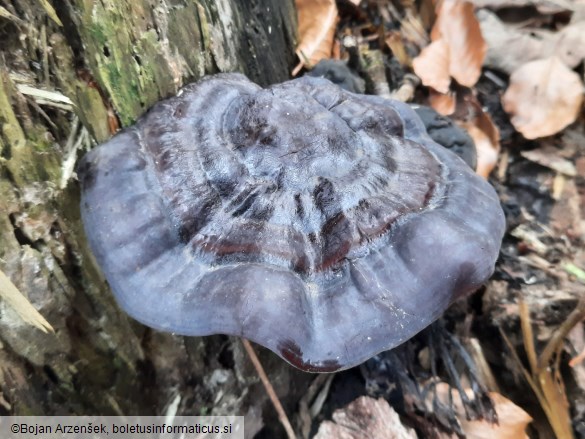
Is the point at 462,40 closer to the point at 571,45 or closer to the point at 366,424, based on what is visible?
the point at 571,45

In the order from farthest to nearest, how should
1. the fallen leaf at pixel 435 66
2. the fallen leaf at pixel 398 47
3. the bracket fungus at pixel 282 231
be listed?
the fallen leaf at pixel 398 47 → the fallen leaf at pixel 435 66 → the bracket fungus at pixel 282 231

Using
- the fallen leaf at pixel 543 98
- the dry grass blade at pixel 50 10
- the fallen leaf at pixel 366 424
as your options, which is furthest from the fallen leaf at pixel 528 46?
the dry grass blade at pixel 50 10

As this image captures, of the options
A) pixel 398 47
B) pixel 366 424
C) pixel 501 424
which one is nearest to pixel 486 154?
pixel 398 47

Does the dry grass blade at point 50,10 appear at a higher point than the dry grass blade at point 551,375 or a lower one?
higher

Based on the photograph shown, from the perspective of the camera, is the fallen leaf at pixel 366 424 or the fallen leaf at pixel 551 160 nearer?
the fallen leaf at pixel 366 424

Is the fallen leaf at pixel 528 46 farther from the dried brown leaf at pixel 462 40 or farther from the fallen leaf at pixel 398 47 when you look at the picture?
the fallen leaf at pixel 398 47

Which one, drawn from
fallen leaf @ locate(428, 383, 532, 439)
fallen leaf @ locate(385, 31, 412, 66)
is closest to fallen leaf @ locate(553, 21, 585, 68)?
fallen leaf @ locate(385, 31, 412, 66)
